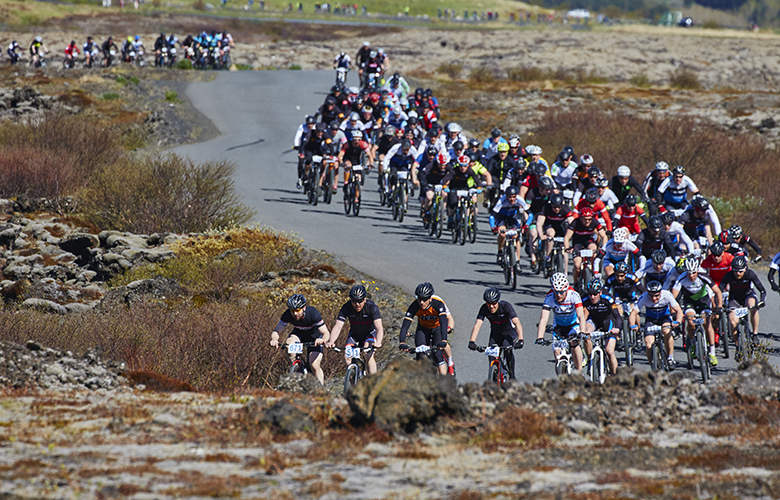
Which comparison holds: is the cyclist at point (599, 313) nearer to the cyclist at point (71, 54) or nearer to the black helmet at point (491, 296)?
the black helmet at point (491, 296)

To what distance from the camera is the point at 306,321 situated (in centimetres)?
1291

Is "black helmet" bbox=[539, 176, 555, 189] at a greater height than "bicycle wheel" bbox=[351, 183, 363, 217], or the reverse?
"black helmet" bbox=[539, 176, 555, 189]

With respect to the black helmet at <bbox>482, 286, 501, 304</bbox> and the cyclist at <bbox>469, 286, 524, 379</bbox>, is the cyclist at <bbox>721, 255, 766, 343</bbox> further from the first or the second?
the black helmet at <bbox>482, 286, 501, 304</bbox>

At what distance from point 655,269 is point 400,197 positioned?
417 inches

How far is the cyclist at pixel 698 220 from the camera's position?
720 inches

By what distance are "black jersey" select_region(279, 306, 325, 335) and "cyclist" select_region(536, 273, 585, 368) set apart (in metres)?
3.27

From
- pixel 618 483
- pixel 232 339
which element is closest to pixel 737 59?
pixel 232 339

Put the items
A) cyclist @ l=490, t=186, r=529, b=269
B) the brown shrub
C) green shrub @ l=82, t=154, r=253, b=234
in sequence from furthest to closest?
the brown shrub < green shrub @ l=82, t=154, r=253, b=234 < cyclist @ l=490, t=186, r=529, b=269

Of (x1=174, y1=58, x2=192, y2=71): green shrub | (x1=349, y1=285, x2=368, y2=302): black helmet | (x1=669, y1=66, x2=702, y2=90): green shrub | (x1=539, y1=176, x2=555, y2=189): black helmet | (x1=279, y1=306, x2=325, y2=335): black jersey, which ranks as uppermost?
(x1=669, y1=66, x2=702, y2=90): green shrub

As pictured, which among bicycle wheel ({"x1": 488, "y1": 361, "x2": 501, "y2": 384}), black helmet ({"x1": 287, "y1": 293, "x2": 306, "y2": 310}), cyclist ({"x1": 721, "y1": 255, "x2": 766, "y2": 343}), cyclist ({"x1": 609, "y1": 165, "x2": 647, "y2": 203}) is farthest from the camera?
cyclist ({"x1": 609, "y1": 165, "x2": 647, "y2": 203})

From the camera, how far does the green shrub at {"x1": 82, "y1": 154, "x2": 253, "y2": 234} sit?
24125mm

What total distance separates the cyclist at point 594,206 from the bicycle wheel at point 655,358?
4.33 meters

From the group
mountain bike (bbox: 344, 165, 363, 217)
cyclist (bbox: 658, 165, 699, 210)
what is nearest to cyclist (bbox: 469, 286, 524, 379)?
cyclist (bbox: 658, 165, 699, 210)

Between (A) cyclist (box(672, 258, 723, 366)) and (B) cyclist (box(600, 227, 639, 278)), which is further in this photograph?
(B) cyclist (box(600, 227, 639, 278))
